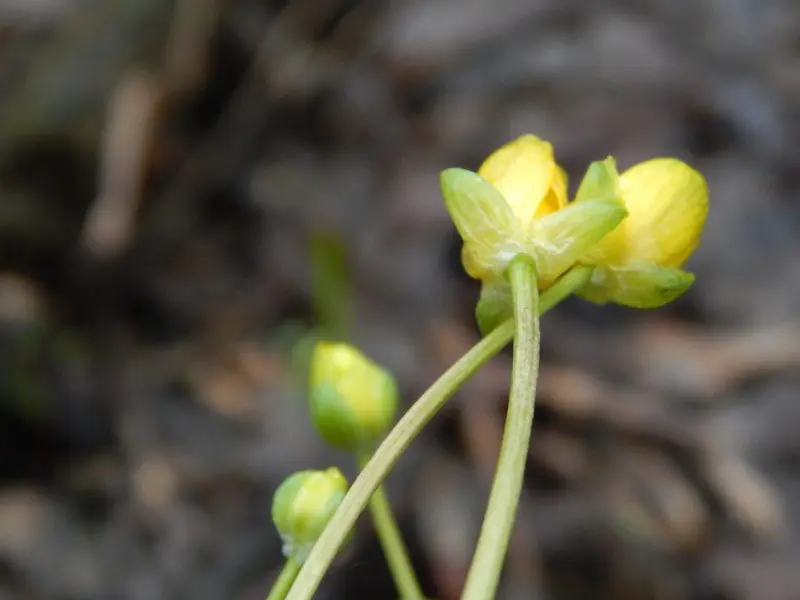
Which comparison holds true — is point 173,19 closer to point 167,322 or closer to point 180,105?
point 180,105

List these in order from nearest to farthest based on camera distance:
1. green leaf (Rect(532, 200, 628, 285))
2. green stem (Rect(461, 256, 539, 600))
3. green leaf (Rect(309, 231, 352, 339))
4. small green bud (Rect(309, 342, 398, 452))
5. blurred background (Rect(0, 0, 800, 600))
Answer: green stem (Rect(461, 256, 539, 600)) → green leaf (Rect(532, 200, 628, 285)) → small green bud (Rect(309, 342, 398, 452)) → blurred background (Rect(0, 0, 800, 600)) → green leaf (Rect(309, 231, 352, 339))

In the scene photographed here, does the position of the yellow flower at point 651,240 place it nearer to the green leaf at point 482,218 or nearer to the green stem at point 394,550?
the green leaf at point 482,218

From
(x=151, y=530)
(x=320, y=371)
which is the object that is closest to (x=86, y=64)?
(x=151, y=530)

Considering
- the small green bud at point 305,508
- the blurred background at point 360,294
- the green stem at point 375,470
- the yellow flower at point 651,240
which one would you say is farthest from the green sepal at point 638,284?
the blurred background at point 360,294

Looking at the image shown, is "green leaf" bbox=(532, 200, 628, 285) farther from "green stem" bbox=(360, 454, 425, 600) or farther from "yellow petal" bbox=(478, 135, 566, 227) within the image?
"green stem" bbox=(360, 454, 425, 600)

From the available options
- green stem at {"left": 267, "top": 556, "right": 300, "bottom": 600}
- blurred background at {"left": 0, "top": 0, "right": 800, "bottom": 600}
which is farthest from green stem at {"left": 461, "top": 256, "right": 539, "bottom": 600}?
blurred background at {"left": 0, "top": 0, "right": 800, "bottom": 600}
